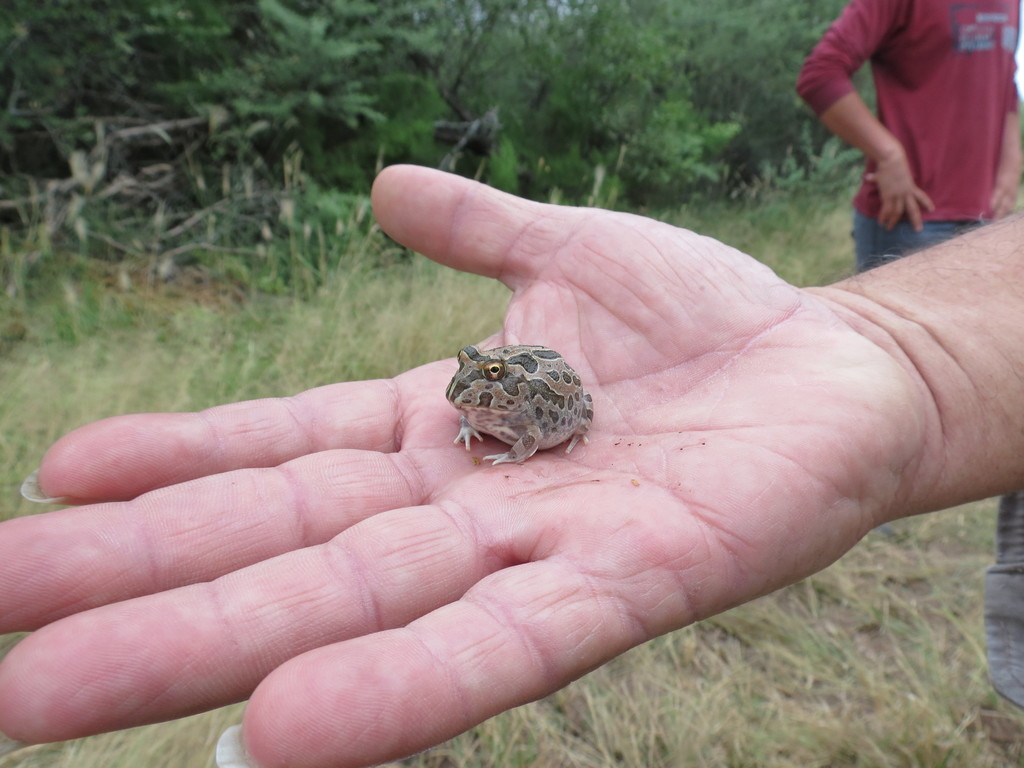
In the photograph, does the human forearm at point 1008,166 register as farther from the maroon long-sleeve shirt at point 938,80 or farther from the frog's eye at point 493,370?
the frog's eye at point 493,370

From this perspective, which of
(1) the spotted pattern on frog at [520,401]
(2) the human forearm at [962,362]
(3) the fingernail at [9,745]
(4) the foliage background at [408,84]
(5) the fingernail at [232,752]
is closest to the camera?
(5) the fingernail at [232,752]

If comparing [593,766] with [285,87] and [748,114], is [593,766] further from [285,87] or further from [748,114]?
[748,114]

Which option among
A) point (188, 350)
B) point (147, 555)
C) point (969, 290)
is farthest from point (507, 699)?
point (188, 350)

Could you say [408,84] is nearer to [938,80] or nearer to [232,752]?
[938,80]

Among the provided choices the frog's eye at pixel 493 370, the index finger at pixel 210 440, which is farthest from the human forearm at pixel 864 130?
the index finger at pixel 210 440

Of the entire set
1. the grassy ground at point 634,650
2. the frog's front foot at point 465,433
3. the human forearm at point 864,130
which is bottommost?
the grassy ground at point 634,650
